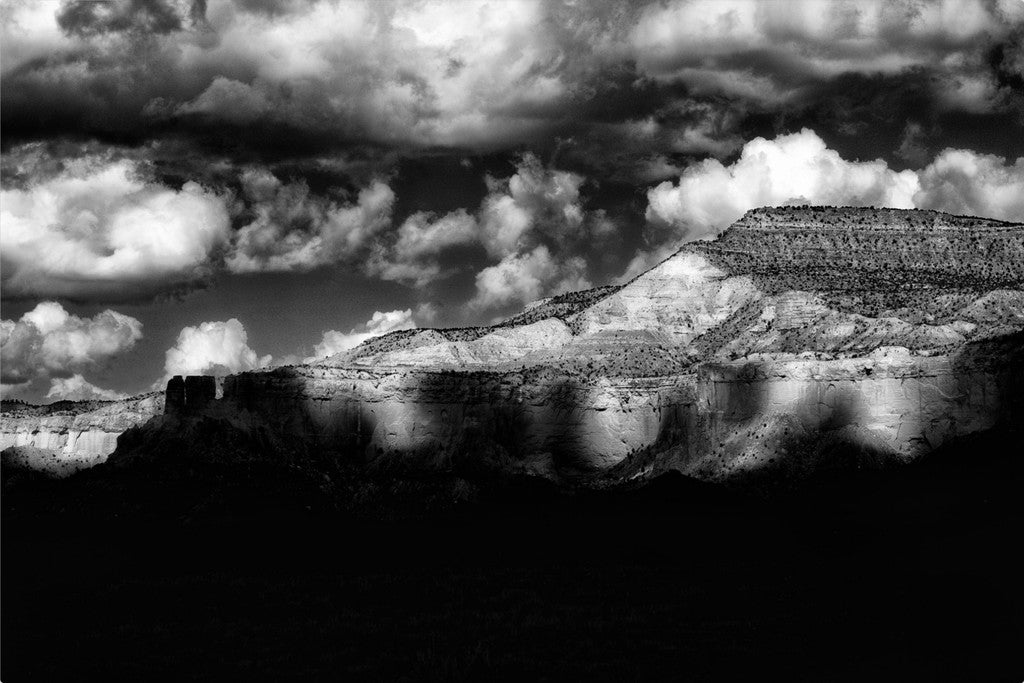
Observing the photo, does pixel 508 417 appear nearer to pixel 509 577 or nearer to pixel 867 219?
pixel 509 577

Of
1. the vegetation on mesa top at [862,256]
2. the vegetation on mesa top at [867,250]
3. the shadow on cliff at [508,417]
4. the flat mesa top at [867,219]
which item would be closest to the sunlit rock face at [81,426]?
the vegetation on mesa top at [862,256]

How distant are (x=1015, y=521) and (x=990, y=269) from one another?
303ft

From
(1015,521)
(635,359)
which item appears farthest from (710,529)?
(635,359)

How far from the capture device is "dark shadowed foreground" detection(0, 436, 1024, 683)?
37156 mm

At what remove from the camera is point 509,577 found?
53.4 metres

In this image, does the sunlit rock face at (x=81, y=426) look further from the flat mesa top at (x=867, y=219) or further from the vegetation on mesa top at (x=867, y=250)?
the flat mesa top at (x=867, y=219)

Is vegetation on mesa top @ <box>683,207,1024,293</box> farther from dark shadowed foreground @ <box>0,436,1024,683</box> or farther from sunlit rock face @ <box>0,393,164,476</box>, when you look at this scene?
dark shadowed foreground @ <box>0,436,1024,683</box>

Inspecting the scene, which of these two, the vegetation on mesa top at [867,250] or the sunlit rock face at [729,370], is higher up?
the vegetation on mesa top at [867,250]

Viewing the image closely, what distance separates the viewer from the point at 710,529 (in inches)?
2564

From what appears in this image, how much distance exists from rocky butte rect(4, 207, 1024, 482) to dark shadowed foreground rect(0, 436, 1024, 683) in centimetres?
893

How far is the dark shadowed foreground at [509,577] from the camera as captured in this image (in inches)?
1463

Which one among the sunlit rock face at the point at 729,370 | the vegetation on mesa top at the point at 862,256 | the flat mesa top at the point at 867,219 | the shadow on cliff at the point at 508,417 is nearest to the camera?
the sunlit rock face at the point at 729,370

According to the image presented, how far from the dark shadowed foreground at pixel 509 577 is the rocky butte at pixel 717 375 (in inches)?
351

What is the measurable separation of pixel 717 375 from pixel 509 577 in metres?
46.0
